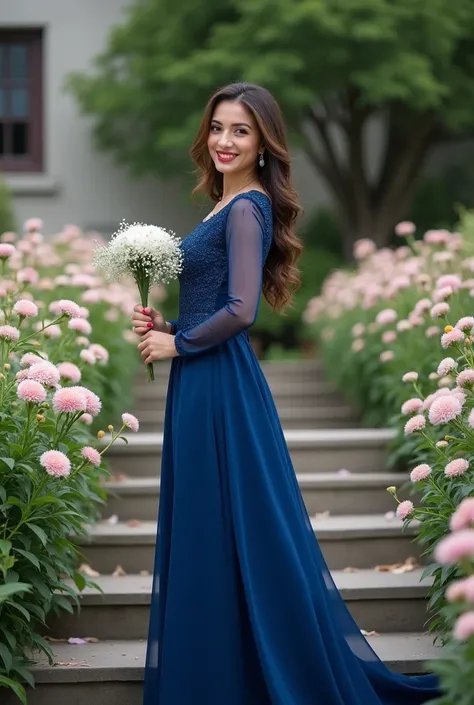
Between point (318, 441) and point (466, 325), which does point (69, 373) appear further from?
point (318, 441)

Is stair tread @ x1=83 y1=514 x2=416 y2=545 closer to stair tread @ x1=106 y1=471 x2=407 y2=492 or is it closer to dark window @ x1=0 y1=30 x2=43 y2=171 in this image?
stair tread @ x1=106 y1=471 x2=407 y2=492

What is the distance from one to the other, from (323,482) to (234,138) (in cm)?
232

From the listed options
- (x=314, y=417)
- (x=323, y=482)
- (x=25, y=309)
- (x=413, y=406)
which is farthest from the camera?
(x=314, y=417)

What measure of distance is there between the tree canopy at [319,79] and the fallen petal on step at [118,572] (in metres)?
6.32

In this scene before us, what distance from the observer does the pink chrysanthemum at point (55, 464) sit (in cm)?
288

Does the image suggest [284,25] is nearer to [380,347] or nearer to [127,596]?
[380,347]

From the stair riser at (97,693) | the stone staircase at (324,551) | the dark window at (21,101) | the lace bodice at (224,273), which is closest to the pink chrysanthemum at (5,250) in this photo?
the lace bodice at (224,273)

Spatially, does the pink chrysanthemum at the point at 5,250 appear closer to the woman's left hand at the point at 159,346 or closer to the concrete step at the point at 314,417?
the woman's left hand at the point at 159,346

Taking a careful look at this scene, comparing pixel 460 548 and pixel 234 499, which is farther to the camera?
pixel 234 499

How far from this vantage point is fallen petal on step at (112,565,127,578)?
4.41m

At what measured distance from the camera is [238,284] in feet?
9.75

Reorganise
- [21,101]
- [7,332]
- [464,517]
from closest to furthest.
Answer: [464,517] < [7,332] < [21,101]

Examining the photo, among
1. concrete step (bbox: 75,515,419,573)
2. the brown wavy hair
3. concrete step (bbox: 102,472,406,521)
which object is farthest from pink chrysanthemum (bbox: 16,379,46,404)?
concrete step (bbox: 102,472,406,521)

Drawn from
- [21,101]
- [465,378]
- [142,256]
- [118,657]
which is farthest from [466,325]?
[21,101]
